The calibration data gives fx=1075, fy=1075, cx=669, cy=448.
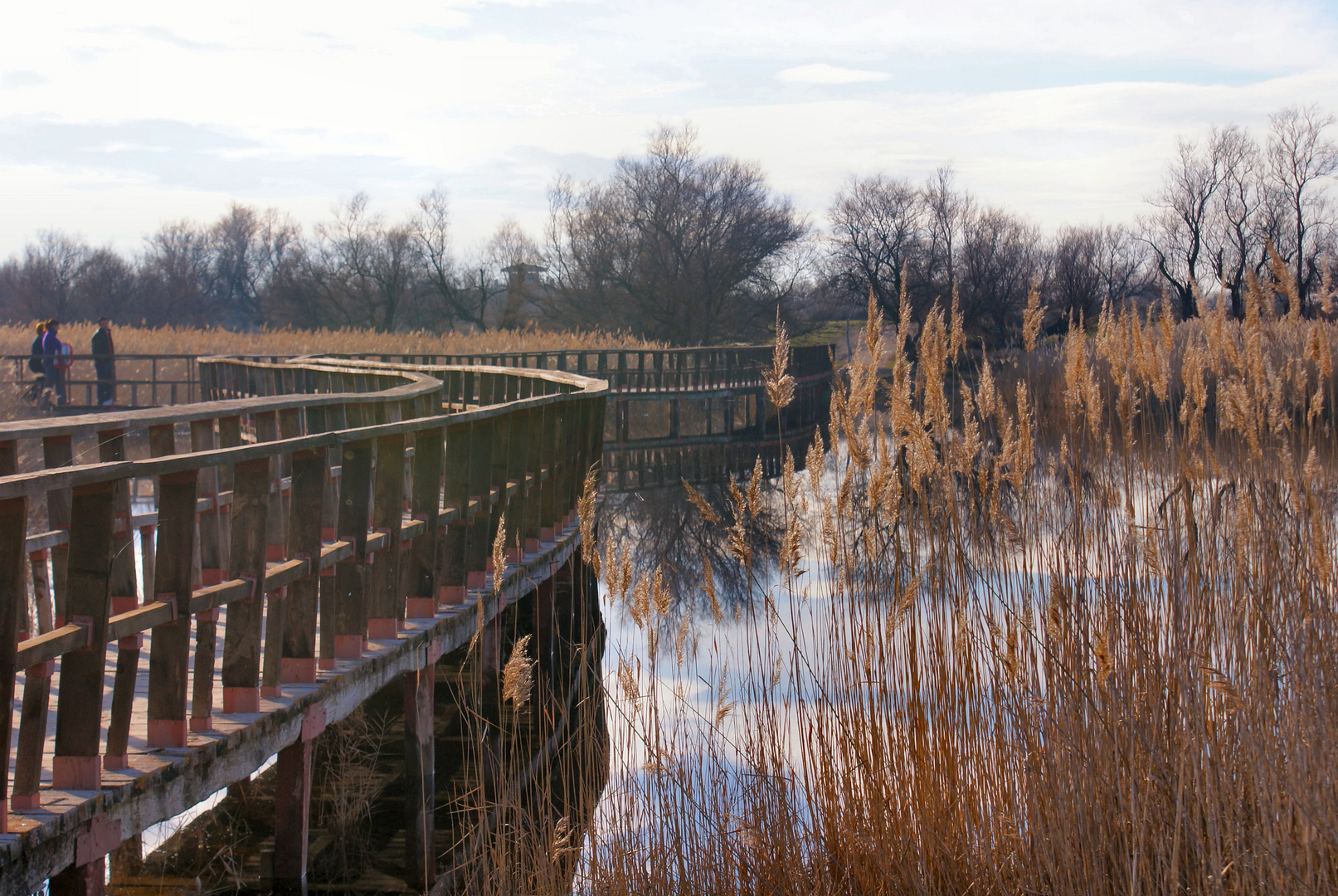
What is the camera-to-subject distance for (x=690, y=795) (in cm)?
338

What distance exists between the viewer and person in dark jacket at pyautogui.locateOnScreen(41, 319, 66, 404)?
21969mm

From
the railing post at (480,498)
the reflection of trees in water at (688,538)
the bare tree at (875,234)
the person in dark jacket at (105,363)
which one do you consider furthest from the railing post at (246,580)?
the bare tree at (875,234)

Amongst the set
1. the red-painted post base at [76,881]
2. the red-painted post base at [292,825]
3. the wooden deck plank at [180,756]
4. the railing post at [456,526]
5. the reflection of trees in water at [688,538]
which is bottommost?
the reflection of trees in water at [688,538]

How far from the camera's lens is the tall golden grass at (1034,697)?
268cm

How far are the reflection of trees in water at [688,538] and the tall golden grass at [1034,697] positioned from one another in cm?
400

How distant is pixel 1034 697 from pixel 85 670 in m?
2.67

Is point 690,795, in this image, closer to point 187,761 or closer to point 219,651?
point 187,761

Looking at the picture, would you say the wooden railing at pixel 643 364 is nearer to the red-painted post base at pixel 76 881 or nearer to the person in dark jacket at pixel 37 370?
the person in dark jacket at pixel 37 370

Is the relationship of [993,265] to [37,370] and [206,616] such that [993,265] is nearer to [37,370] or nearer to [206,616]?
[37,370]

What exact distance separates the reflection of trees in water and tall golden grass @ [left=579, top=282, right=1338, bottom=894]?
3996mm

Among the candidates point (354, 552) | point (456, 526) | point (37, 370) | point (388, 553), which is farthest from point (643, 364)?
point (354, 552)

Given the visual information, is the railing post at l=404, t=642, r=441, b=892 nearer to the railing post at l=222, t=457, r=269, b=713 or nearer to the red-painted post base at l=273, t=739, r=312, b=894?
the red-painted post base at l=273, t=739, r=312, b=894

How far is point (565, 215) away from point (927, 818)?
4925 centimetres

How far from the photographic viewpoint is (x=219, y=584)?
12.2 ft
